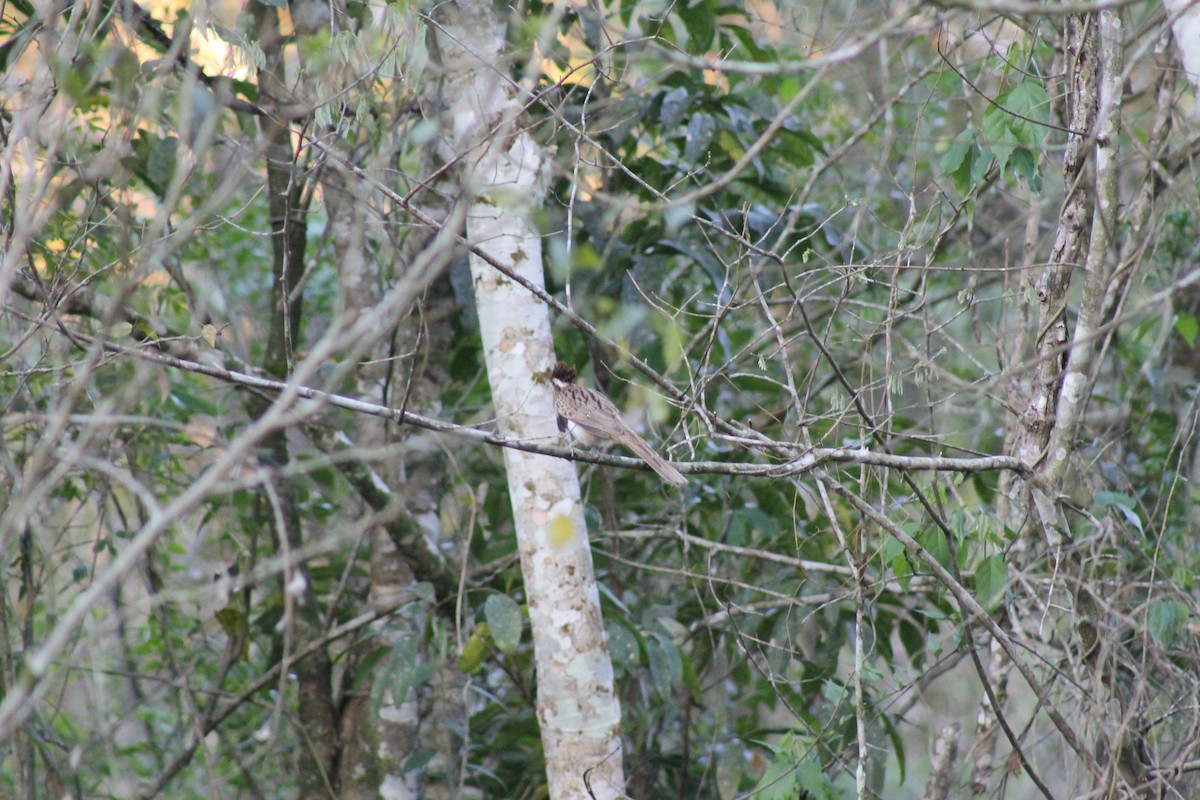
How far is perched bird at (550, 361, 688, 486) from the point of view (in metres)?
4.90

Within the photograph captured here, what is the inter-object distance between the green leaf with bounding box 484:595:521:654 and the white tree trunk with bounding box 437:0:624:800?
0.40 ft

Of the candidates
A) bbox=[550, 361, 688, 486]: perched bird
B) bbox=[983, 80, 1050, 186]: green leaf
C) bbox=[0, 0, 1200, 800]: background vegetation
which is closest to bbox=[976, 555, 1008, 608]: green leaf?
bbox=[0, 0, 1200, 800]: background vegetation

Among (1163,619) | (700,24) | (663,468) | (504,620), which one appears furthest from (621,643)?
(700,24)

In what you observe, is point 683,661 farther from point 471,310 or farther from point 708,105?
point 708,105

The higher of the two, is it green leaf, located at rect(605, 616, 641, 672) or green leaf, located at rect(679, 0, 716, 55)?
green leaf, located at rect(679, 0, 716, 55)

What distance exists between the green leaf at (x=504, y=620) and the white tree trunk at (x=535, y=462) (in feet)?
0.40

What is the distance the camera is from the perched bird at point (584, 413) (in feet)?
16.1

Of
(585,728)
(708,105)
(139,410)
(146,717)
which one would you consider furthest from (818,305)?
(146,717)

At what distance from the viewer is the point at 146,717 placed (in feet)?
22.8

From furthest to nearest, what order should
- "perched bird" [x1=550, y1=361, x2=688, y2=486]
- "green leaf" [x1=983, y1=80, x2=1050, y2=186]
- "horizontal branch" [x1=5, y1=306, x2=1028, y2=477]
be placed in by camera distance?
"perched bird" [x1=550, y1=361, x2=688, y2=486] < "green leaf" [x1=983, y1=80, x2=1050, y2=186] < "horizontal branch" [x1=5, y1=306, x2=1028, y2=477]

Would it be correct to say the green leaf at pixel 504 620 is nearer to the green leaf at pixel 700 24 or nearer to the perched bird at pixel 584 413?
the perched bird at pixel 584 413

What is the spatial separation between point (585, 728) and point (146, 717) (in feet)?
12.9

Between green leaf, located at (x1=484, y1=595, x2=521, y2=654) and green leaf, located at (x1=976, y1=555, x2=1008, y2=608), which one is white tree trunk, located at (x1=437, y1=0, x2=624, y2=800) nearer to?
green leaf, located at (x1=484, y1=595, x2=521, y2=654)

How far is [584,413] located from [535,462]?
47 centimetres
